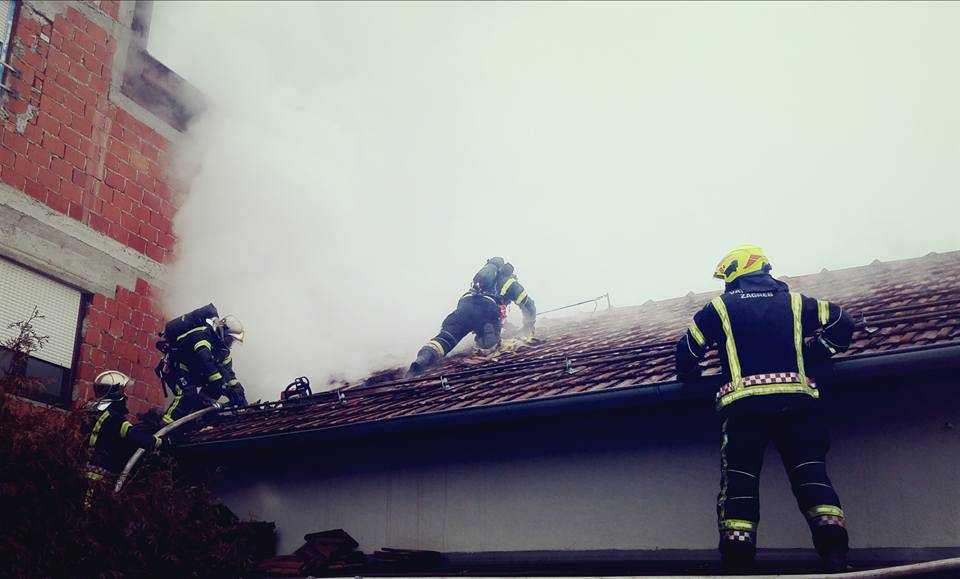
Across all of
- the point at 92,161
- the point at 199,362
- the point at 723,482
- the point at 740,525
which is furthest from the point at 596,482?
the point at 92,161

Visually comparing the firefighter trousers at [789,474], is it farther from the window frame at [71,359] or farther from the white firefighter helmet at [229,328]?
the window frame at [71,359]

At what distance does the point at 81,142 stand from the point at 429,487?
604cm

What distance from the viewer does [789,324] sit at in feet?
16.5

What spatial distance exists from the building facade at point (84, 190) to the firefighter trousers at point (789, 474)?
6702 millimetres

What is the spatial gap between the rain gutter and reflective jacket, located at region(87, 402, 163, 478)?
0.63m

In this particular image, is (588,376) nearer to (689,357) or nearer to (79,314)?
(689,357)

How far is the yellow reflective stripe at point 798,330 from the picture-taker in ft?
16.2

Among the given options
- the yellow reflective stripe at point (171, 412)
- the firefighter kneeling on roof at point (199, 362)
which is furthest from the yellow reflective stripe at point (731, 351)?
the yellow reflective stripe at point (171, 412)

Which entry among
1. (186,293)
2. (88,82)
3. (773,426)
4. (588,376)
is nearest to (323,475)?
(588,376)

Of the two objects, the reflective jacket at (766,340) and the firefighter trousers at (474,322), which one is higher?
the firefighter trousers at (474,322)

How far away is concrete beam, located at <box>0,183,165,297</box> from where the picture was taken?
8.95 m

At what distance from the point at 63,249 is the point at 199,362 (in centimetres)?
221

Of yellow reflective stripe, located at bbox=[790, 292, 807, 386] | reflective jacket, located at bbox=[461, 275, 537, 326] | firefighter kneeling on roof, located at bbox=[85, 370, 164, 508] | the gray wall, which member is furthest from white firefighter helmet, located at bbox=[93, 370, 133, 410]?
yellow reflective stripe, located at bbox=[790, 292, 807, 386]

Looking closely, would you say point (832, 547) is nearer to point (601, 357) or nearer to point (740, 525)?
point (740, 525)
